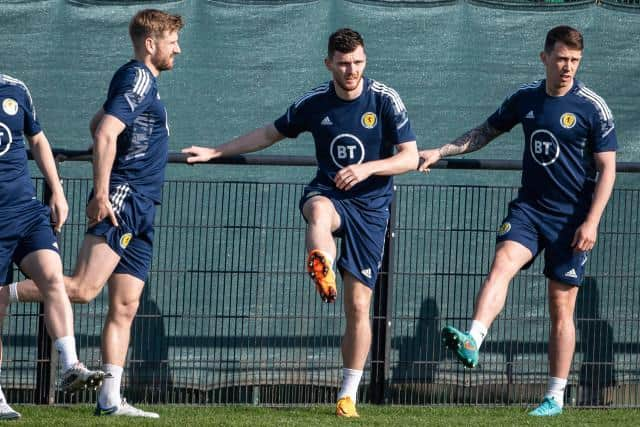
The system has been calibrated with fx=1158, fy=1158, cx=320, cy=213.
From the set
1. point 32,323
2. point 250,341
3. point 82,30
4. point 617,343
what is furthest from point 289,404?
point 82,30

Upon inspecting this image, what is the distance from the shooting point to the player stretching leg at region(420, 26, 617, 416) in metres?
6.72

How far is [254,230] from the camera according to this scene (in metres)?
7.82

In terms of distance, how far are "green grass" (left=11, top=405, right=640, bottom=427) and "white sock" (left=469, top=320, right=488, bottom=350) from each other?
1.75ft

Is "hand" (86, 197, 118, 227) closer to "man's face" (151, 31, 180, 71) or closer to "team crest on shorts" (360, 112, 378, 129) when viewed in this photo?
"man's face" (151, 31, 180, 71)

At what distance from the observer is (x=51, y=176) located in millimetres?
6152

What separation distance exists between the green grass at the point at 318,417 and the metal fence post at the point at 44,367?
0.21 m

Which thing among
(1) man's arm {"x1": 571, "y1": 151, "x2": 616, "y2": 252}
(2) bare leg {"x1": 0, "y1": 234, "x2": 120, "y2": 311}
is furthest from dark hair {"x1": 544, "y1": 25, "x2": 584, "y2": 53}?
(2) bare leg {"x1": 0, "y1": 234, "x2": 120, "y2": 311}

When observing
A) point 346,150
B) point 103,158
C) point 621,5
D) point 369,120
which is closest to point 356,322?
point 346,150

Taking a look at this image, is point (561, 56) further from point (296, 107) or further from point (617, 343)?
point (617, 343)

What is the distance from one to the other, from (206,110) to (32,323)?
1947 mm

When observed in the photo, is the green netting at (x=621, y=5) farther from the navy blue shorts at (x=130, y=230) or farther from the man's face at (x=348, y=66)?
the navy blue shorts at (x=130, y=230)

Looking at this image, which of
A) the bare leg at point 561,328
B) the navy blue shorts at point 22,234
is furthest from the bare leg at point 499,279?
the navy blue shorts at point 22,234

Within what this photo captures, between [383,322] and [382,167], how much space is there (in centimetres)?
142

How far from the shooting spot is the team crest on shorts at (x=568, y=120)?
6781 millimetres
